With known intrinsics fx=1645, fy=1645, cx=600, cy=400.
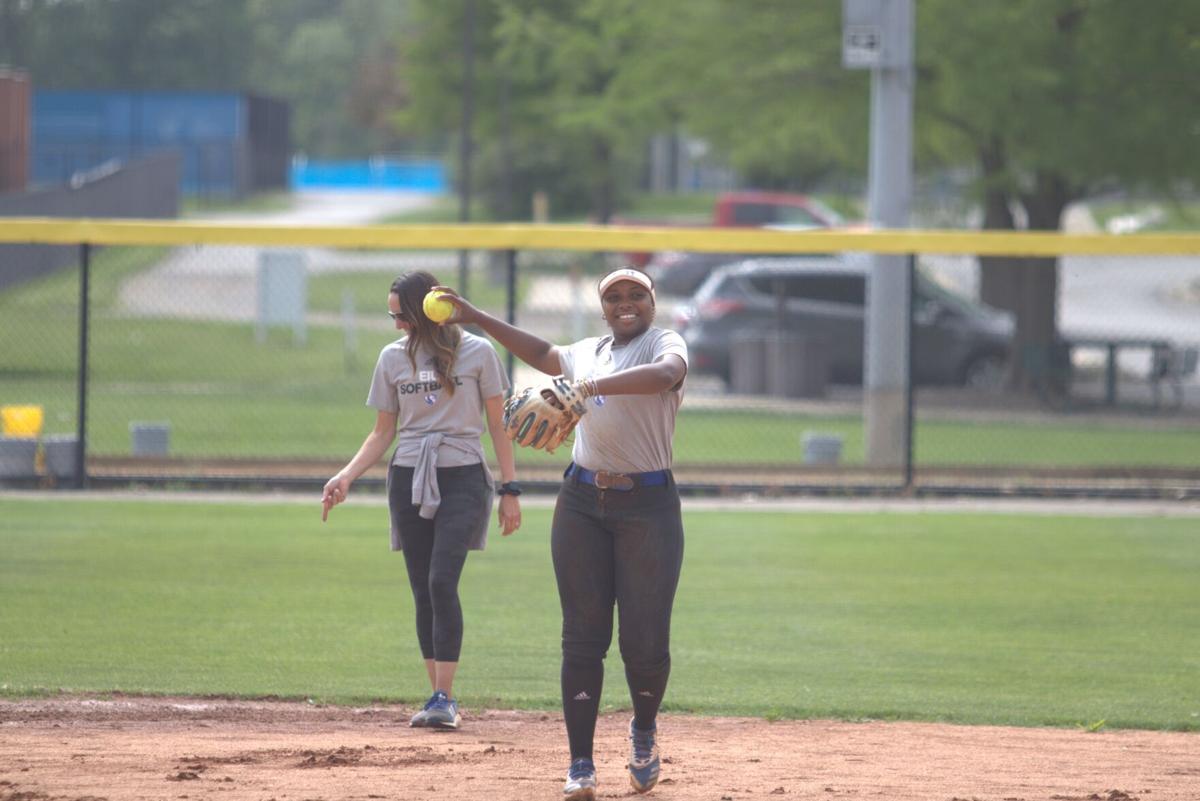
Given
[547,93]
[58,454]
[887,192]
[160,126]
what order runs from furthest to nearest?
[160,126] < [547,93] < [887,192] < [58,454]

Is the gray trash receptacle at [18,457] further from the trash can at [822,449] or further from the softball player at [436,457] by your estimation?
the softball player at [436,457]

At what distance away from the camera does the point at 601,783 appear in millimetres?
6043

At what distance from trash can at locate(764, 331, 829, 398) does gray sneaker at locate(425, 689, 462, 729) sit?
40.1ft

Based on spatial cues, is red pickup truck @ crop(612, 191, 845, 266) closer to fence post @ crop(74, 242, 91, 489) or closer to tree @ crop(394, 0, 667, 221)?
tree @ crop(394, 0, 667, 221)

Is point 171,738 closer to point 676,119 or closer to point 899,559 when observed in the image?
point 899,559

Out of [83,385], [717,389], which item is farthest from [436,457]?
[717,389]

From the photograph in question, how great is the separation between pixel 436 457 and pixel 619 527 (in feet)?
4.65

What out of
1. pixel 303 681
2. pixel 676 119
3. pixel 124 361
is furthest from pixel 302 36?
pixel 303 681

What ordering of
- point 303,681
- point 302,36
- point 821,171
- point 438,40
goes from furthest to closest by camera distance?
point 302,36 < point 821,171 < point 438,40 < point 303,681

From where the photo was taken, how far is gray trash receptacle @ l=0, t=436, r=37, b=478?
45.9ft

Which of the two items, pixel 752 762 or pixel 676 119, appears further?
pixel 676 119

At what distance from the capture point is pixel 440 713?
6.87 meters

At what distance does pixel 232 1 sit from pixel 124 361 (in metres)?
66.8

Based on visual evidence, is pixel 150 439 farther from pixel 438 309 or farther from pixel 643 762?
pixel 643 762
